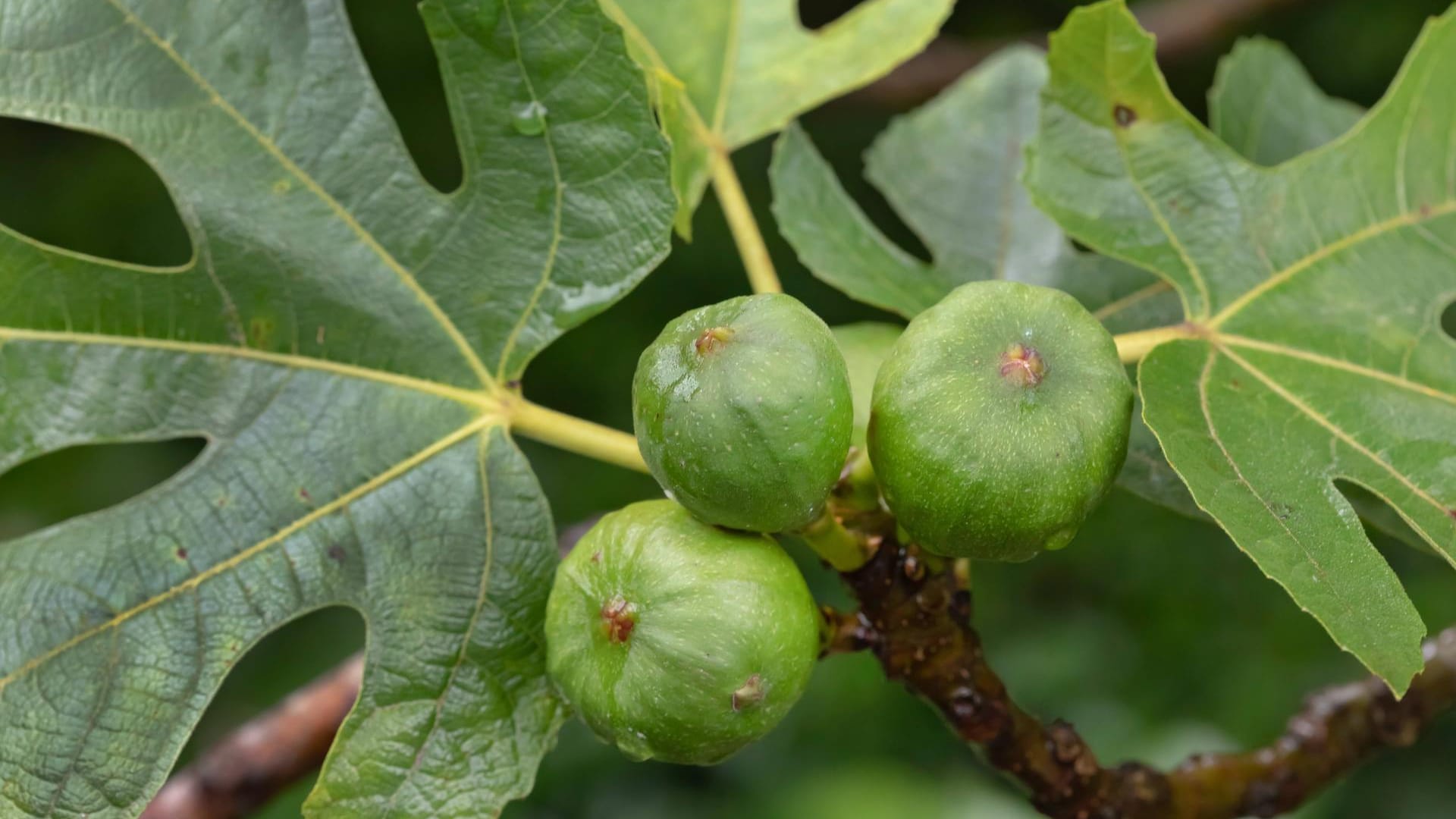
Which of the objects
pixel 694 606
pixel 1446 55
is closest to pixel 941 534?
pixel 694 606

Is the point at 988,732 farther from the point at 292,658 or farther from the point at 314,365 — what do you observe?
the point at 292,658

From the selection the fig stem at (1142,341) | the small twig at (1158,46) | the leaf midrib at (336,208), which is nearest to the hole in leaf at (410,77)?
the small twig at (1158,46)

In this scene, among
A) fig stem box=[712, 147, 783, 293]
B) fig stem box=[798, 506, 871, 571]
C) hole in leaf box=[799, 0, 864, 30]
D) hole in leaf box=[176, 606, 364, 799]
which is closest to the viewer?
fig stem box=[798, 506, 871, 571]

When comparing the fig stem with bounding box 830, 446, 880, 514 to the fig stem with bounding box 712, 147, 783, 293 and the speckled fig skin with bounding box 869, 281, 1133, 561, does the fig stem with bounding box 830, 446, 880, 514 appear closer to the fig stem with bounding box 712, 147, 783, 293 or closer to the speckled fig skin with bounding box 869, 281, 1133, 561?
the speckled fig skin with bounding box 869, 281, 1133, 561

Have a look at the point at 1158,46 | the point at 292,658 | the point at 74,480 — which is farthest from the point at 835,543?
the point at 74,480

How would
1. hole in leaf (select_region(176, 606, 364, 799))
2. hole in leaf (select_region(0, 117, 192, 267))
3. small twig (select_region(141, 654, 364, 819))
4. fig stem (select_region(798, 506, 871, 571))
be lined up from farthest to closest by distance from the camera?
1. hole in leaf (select_region(0, 117, 192, 267))
2. hole in leaf (select_region(176, 606, 364, 799))
3. small twig (select_region(141, 654, 364, 819))
4. fig stem (select_region(798, 506, 871, 571))

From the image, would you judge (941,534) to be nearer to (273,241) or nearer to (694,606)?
(694,606)

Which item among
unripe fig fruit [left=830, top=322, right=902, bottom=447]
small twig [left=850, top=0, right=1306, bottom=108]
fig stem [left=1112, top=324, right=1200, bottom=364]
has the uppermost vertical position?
unripe fig fruit [left=830, top=322, right=902, bottom=447]

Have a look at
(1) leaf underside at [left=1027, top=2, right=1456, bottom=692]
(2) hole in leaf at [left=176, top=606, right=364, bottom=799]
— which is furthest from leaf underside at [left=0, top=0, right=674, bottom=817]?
(2) hole in leaf at [left=176, top=606, right=364, bottom=799]
